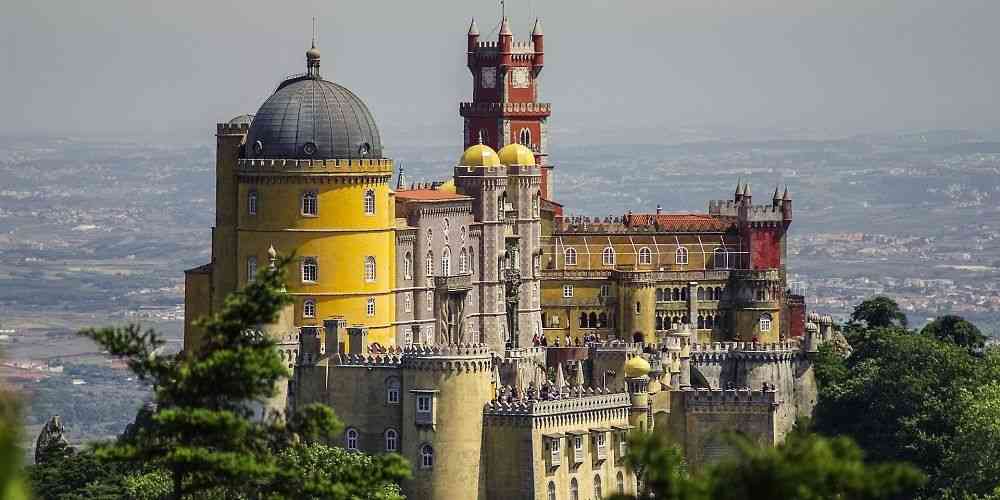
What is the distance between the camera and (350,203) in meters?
131

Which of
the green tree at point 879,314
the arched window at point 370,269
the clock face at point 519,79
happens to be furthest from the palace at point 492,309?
the green tree at point 879,314

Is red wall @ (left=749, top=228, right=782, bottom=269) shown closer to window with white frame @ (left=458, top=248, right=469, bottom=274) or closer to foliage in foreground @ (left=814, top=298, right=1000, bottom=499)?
foliage in foreground @ (left=814, top=298, right=1000, bottom=499)

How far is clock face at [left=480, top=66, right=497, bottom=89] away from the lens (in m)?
164

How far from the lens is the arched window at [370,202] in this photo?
131000 mm

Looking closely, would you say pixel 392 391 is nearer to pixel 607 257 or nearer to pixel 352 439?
pixel 352 439

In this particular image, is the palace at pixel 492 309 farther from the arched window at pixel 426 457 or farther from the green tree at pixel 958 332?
the green tree at pixel 958 332

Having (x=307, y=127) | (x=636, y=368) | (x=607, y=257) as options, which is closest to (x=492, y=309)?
(x=607, y=257)

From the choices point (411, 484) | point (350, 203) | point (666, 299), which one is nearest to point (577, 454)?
point (411, 484)

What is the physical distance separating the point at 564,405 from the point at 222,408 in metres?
58.5

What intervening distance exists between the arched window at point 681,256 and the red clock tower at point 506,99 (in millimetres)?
11419

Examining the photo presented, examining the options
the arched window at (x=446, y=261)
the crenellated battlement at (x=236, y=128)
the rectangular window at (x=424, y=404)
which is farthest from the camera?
the arched window at (x=446, y=261)

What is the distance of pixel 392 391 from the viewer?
122375 mm

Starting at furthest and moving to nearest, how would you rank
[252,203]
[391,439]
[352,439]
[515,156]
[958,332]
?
[958,332] → [515,156] → [252,203] → [352,439] → [391,439]

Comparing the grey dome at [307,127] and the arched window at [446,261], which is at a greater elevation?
the grey dome at [307,127]
